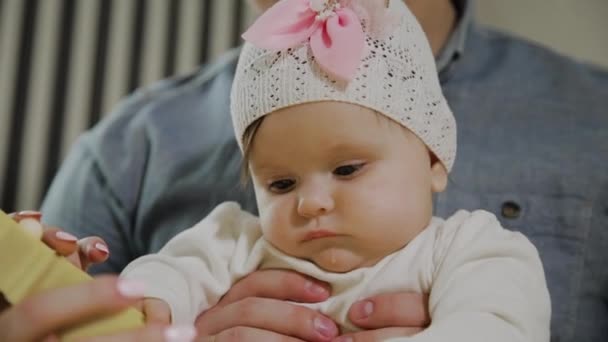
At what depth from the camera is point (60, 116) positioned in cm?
172

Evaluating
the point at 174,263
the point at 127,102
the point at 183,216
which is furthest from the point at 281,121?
the point at 127,102

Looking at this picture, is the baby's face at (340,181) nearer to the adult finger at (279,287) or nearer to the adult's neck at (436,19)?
the adult finger at (279,287)

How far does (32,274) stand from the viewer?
19.0 inches

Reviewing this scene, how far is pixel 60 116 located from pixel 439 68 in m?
1.08

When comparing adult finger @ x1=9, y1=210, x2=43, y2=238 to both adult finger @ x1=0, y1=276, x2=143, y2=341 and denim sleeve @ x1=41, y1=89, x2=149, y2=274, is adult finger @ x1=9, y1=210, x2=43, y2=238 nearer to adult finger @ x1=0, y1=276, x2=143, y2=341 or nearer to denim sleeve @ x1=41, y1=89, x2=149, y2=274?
adult finger @ x1=0, y1=276, x2=143, y2=341

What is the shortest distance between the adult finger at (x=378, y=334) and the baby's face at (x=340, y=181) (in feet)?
0.18

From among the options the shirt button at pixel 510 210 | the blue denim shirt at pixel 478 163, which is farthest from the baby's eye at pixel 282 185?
the shirt button at pixel 510 210

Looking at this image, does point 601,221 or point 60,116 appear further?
point 60,116

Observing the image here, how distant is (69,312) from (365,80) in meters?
0.29

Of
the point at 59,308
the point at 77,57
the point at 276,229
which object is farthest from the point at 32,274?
the point at 77,57

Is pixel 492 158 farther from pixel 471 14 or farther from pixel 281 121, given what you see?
pixel 281 121

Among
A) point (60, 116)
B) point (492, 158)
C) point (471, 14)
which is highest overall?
point (471, 14)

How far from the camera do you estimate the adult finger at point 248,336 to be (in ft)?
2.04

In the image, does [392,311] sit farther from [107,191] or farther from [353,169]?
[107,191]
